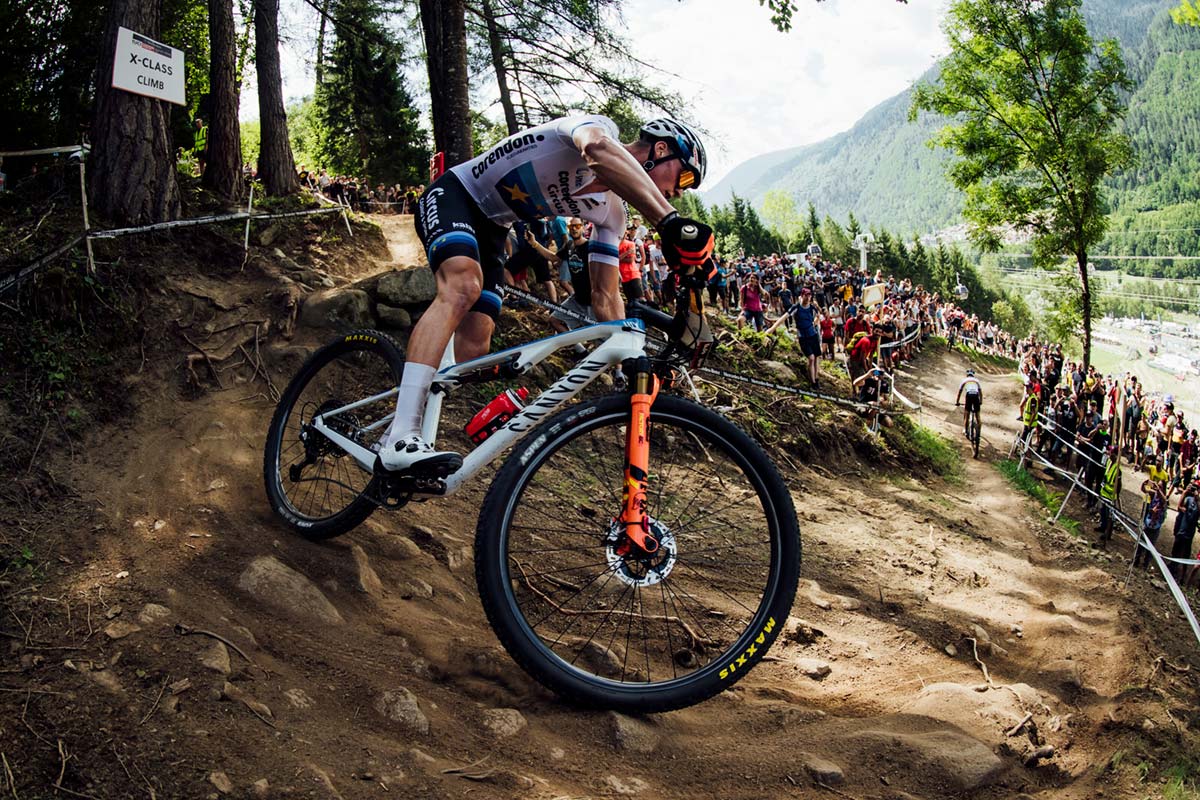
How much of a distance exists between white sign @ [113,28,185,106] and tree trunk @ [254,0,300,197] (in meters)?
4.24

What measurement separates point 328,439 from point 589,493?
166cm

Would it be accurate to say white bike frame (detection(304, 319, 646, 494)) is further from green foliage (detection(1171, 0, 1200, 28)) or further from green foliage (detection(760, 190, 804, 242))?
green foliage (detection(760, 190, 804, 242))

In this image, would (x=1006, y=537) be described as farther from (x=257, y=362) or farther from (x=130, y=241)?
(x=130, y=241)

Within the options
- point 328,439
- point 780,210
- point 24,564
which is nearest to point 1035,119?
point 328,439

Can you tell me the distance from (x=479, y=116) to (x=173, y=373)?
1442 centimetres

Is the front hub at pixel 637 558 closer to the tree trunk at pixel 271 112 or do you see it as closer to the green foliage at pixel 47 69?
the green foliage at pixel 47 69

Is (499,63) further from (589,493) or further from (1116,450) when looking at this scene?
(1116,450)

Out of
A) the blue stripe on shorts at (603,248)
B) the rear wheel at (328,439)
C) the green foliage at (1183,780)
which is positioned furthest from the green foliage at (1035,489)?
the rear wheel at (328,439)

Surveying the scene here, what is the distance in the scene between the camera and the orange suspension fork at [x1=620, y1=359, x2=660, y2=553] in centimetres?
314

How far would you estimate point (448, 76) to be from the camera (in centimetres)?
1010

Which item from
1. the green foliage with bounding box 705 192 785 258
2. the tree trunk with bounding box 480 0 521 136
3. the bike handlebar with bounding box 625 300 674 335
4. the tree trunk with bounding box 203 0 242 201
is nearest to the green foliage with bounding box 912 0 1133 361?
the tree trunk with bounding box 480 0 521 136

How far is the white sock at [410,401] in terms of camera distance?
3578 mm

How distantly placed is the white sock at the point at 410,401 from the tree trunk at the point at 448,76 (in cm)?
720

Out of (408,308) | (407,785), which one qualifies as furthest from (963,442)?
(407,785)
